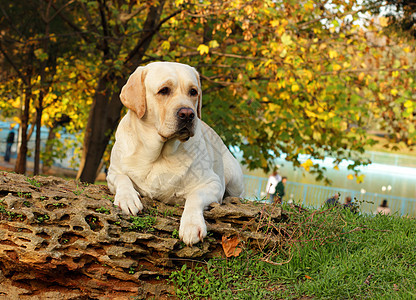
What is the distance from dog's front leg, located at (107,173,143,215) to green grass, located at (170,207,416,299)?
→ 699 mm

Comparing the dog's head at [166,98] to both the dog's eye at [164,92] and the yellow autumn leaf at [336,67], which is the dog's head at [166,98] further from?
the yellow autumn leaf at [336,67]

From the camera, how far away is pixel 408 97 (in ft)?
35.8

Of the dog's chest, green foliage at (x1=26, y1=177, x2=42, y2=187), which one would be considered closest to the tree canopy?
green foliage at (x1=26, y1=177, x2=42, y2=187)

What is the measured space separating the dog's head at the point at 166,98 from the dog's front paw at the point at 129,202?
0.63m

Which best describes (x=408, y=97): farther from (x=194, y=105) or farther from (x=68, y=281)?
(x=68, y=281)

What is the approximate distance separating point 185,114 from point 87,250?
4.76 ft

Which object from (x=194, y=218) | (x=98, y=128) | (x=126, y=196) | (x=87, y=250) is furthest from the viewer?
(x=98, y=128)

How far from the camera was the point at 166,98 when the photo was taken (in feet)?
14.1

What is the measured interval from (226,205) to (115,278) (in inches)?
54.8

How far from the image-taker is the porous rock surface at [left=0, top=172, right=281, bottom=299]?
383 cm

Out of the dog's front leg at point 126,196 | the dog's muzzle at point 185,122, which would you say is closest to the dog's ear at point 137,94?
the dog's muzzle at point 185,122

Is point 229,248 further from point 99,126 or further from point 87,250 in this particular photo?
point 99,126

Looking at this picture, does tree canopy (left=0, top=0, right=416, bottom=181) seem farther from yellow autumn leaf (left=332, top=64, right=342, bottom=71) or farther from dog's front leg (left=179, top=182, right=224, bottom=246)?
dog's front leg (left=179, top=182, right=224, bottom=246)

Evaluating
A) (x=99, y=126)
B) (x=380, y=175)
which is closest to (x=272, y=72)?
(x=99, y=126)
